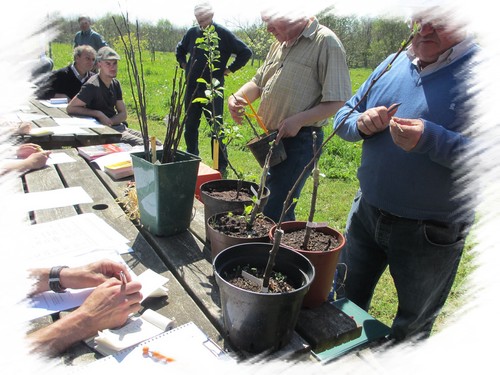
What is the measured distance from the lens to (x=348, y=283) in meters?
1.94

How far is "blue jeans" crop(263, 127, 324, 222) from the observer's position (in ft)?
7.22

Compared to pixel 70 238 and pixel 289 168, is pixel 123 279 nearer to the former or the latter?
pixel 70 238

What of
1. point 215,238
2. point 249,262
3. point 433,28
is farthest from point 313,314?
point 433,28

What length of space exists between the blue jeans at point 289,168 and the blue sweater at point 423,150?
544 mm

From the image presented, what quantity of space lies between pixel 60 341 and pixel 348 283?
4.60ft

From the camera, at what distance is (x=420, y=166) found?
1.48 m

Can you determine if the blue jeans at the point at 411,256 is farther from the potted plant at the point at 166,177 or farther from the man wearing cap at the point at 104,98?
the man wearing cap at the point at 104,98

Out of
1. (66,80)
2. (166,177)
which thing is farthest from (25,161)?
(66,80)

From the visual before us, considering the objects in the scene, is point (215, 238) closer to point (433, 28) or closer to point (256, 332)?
point (256, 332)

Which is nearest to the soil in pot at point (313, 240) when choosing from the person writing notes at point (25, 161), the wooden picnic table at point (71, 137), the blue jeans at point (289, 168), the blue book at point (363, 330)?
the blue book at point (363, 330)

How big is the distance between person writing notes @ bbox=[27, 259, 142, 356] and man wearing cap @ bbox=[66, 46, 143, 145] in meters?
2.75

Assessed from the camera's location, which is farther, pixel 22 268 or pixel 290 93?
pixel 290 93

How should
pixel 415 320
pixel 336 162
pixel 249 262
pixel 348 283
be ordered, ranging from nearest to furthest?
pixel 249 262
pixel 415 320
pixel 348 283
pixel 336 162

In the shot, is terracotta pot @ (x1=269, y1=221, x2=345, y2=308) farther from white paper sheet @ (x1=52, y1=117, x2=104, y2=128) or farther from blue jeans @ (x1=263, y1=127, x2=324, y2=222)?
white paper sheet @ (x1=52, y1=117, x2=104, y2=128)
